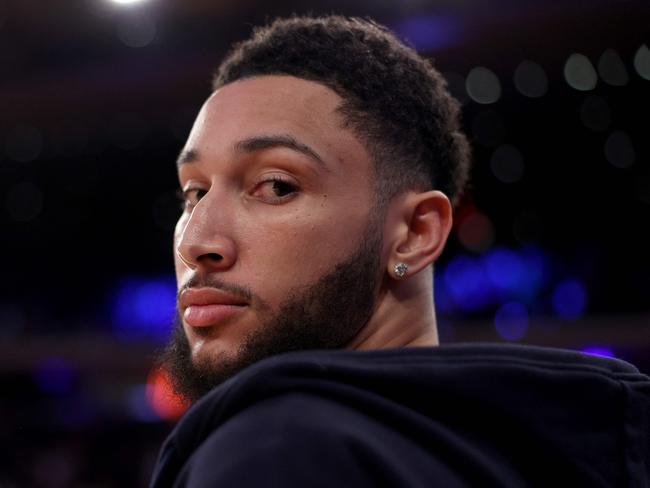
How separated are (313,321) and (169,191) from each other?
6.68 metres

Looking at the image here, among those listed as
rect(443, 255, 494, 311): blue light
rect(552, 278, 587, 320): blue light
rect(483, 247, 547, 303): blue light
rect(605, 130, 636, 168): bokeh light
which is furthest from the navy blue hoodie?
rect(605, 130, 636, 168): bokeh light

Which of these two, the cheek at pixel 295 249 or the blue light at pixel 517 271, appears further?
the blue light at pixel 517 271

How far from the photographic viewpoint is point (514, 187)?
729cm

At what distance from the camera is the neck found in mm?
1412

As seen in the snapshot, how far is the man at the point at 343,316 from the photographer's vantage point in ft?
2.94

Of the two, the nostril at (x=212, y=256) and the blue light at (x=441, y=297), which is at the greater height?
the nostril at (x=212, y=256)

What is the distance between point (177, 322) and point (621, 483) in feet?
2.50

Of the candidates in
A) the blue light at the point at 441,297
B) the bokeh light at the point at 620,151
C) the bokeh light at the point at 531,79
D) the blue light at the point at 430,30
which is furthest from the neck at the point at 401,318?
the bokeh light at the point at 620,151

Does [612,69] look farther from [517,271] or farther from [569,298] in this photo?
[517,271]

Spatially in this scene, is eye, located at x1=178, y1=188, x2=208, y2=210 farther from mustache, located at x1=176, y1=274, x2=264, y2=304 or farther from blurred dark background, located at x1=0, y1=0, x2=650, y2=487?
blurred dark background, located at x1=0, y1=0, x2=650, y2=487

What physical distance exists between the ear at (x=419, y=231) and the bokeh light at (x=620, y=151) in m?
5.63

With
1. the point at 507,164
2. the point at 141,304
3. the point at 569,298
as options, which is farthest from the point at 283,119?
the point at 141,304

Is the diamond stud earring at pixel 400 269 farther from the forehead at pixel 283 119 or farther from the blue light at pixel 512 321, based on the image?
the blue light at pixel 512 321

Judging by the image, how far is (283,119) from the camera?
141 cm
